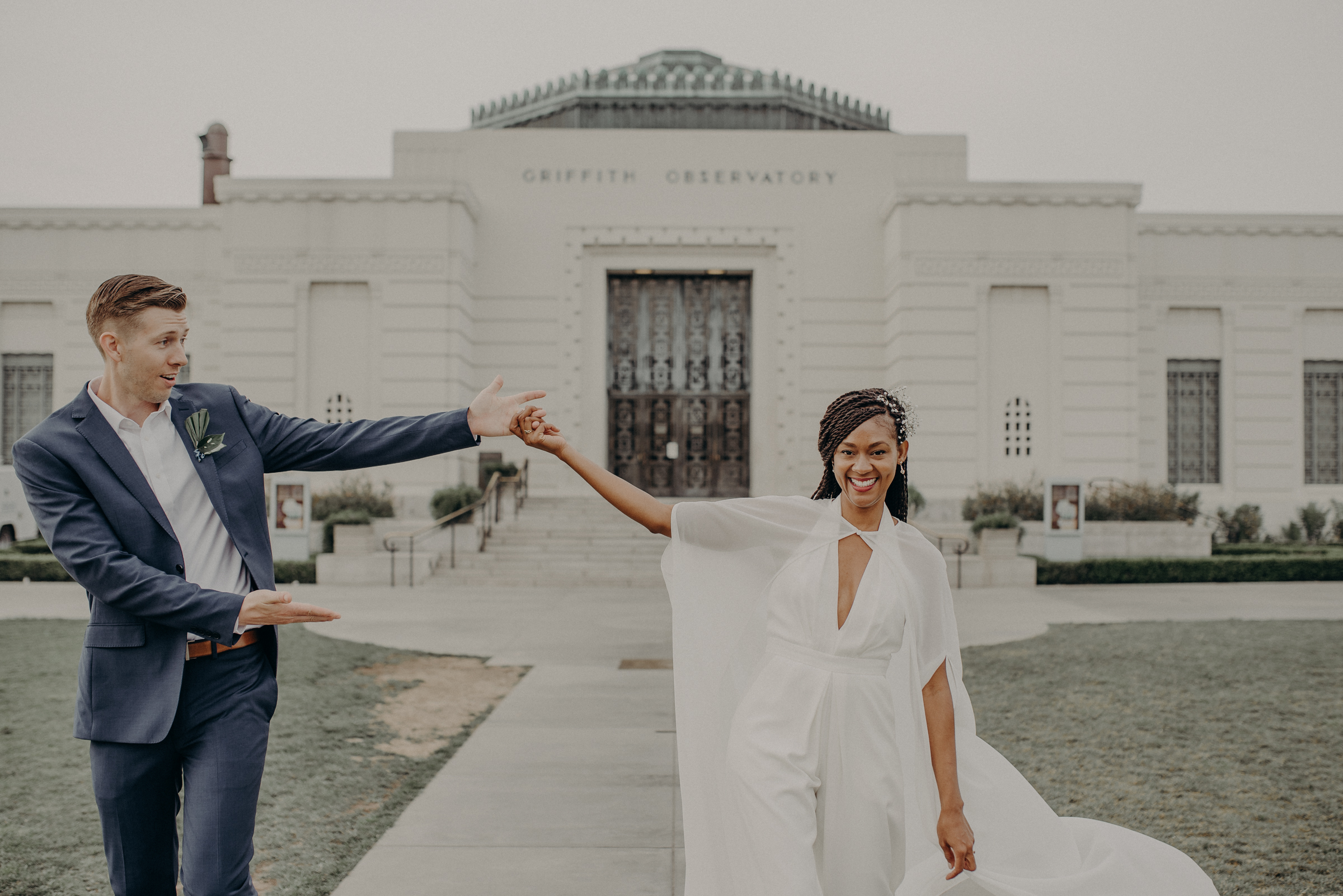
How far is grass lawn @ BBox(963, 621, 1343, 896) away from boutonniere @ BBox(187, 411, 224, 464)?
450cm

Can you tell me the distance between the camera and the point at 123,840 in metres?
2.73

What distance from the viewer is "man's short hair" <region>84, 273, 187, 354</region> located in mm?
2762

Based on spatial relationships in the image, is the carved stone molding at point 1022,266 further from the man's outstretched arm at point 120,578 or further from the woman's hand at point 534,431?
the man's outstretched arm at point 120,578

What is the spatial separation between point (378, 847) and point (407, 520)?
1800 centimetres

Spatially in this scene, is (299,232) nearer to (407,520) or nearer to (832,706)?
(407,520)

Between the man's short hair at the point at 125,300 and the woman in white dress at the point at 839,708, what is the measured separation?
4.06ft

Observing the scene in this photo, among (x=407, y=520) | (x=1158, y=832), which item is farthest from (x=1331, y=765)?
(x=407, y=520)

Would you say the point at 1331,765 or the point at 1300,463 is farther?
the point at 1300,463

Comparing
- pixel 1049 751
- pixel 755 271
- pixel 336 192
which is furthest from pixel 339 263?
pixel 1049 751

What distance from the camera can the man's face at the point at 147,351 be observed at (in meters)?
2.79

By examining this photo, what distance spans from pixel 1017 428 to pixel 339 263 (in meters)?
17.6

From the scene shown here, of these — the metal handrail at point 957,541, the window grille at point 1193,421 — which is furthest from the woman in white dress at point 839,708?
the window grille at point 1193,421

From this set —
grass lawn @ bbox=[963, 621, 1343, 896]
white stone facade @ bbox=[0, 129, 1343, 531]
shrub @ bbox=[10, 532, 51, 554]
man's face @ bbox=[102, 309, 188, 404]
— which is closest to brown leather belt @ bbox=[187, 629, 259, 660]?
man's face @ bbox=[102, 309, 188, 404]

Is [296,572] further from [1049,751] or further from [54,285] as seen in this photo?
[1049,751]
